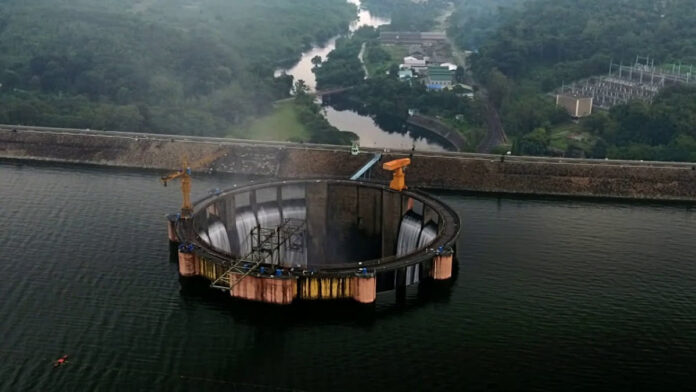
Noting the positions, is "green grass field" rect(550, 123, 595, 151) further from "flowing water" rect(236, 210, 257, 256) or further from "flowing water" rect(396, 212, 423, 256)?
"flowing water" rect(236, 210, 257, 256)

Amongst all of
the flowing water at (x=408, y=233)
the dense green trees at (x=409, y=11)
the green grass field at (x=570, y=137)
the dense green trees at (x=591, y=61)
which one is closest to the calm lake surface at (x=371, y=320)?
the flowing water at (x=408, y=233)

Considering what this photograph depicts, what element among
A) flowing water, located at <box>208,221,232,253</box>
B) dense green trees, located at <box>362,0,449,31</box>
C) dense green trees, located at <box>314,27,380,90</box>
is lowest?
flowing water, located at <box>208,221,232,253</box>

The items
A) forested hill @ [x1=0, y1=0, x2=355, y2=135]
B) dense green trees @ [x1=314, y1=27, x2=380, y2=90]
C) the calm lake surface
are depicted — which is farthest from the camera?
dense green trees @ [x1=314, y1=27, x2=380, y2=90]

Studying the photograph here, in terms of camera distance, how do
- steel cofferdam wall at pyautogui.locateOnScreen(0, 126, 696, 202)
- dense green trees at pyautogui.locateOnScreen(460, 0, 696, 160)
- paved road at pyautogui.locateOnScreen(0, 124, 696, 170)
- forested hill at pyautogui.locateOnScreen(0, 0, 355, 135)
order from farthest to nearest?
forested hill at pyautogui.locateOnScreen(0, 0, 355, 135)
dense green trees at pyautogui.locateOnScreen(460, 0, 696, 160)
paved road at pyautogui.locateOnScreen(0, 124, 696, 170)
steel cofferdam wall at pyautogui.locateOnScreen(0, 126, 696, 202)

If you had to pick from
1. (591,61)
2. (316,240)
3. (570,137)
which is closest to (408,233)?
(316,240)

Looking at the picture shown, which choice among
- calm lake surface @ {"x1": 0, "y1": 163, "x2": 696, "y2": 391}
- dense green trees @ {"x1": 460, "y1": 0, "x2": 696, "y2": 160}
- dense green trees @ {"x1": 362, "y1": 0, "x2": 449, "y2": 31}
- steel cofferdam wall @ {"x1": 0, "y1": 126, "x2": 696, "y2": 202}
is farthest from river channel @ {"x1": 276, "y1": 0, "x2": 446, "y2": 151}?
dense green trees @ {"x1": 362, "y1": 0, "x2": 449, "y2": 31}

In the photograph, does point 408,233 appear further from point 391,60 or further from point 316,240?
point 391,60

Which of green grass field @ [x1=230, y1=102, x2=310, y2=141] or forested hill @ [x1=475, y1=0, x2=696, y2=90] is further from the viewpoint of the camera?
forested hill @ [x1=475, y1=0, x2=696, y2=90]
